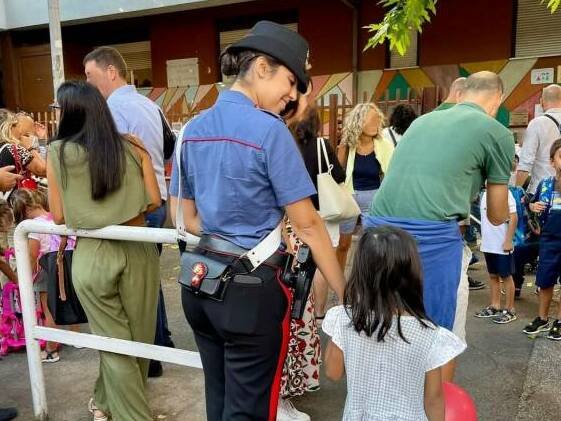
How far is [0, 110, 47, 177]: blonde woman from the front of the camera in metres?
4.37

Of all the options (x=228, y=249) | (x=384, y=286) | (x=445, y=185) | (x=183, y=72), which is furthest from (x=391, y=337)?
(x=183, y=72)

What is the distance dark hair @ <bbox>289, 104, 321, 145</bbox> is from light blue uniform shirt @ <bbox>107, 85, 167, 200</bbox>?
94 centimetres

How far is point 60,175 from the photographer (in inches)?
99.8

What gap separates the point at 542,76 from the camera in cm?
923

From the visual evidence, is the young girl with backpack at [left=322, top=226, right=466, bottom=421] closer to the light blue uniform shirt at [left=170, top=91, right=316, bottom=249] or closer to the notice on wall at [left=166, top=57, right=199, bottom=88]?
the light blue uniform shirt at [left=170, top=91, right=316, bottom=249]

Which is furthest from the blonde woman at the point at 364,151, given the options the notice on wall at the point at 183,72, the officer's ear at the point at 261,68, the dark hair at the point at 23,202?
the notice on wall at the point at 183,72

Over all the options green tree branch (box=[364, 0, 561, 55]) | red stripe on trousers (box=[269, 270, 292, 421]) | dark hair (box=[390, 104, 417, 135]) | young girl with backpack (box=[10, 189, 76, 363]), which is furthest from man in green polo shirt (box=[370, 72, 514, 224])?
dark hair (box=[390, 104, 417, 135])

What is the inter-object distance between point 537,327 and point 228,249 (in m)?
3.28

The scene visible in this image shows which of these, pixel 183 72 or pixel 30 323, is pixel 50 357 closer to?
pixel 30 323

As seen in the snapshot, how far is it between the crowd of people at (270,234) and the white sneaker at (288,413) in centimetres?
1

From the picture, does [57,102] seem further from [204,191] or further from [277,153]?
[277,153]

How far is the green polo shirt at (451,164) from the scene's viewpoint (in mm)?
2457

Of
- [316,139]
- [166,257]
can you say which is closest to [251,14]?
[166,257]

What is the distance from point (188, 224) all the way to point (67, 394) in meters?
1.97
